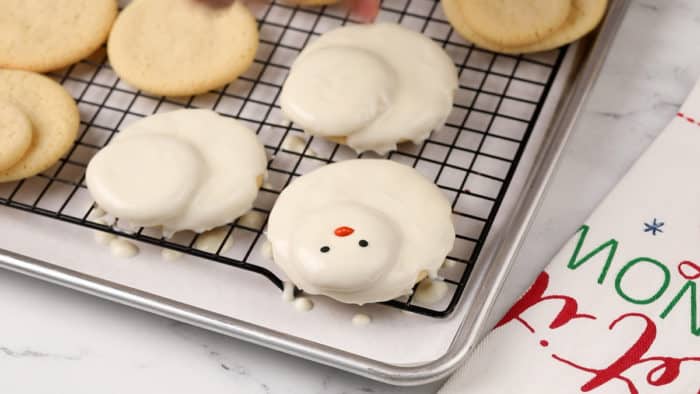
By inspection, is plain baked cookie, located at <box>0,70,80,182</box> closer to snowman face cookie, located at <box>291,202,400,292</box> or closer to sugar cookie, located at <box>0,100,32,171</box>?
sugar cookie, located at <box>0,100,32,171</box>

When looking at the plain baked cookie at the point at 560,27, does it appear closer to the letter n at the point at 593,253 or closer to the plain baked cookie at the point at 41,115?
the letter n at the point at 593,253

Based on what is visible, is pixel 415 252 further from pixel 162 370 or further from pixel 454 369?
pixel 162 370

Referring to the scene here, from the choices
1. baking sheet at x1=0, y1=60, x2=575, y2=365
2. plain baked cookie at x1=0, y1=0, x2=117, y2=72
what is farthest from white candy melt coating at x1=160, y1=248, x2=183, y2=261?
plain baked cookie at x1=0, y1=0, x2=117, y2=72

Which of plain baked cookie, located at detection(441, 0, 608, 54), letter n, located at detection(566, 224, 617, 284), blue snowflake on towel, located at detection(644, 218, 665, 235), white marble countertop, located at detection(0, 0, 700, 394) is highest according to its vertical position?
plain baked cookie, located at detection(441, 0, 608, 54)

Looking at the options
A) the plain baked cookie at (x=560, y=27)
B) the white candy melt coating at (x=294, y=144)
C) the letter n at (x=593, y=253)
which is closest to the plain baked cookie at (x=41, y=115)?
the white candy melt coating at (x=294, y=144)

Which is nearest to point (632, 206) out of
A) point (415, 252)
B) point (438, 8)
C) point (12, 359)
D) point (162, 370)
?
point (415, 252)
